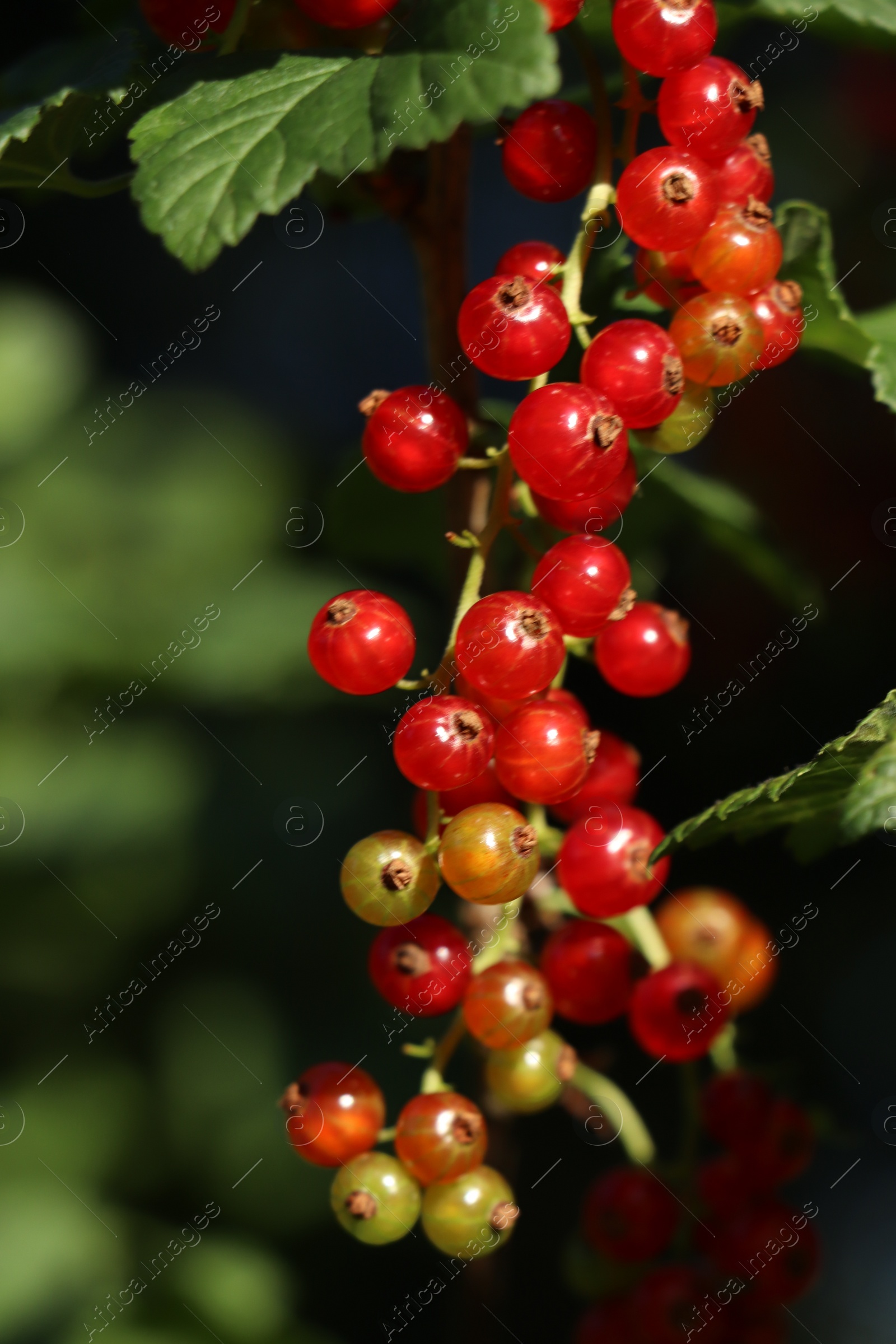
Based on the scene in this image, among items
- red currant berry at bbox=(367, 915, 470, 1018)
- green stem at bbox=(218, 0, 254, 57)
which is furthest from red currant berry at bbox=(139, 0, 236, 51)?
red currant berry at bbox=(367, 915, 470, 1018)

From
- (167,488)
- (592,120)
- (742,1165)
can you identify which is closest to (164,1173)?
(742,1165)

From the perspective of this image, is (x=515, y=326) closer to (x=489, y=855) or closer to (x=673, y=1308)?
(x=489, y=855)

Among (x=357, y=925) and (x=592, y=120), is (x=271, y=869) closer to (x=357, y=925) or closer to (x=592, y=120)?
(x=357, y=925)

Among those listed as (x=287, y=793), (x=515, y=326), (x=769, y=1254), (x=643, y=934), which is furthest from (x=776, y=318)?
(x=287, y=793)

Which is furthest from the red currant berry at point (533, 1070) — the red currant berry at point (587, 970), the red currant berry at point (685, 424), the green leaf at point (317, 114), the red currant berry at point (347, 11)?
the red currant berry at point (347, 11)

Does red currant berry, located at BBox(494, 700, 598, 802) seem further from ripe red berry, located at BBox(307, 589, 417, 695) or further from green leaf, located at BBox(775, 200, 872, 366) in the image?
green leaf, located at BBox(775, 200, 872, 366)
